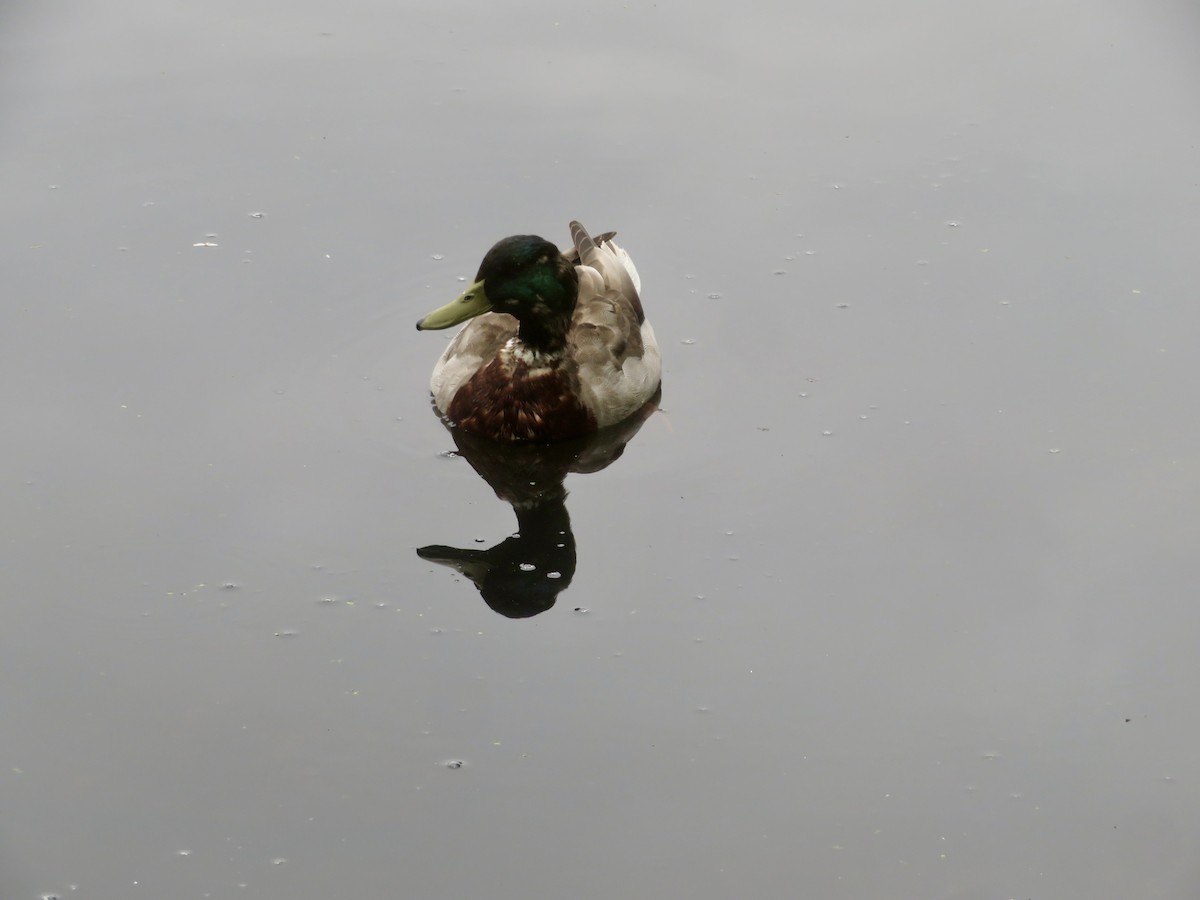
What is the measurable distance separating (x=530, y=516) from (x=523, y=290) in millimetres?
1381

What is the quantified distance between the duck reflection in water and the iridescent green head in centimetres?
68

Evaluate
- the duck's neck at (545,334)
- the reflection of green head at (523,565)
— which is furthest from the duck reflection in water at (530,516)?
the duck's neck at (545,334)

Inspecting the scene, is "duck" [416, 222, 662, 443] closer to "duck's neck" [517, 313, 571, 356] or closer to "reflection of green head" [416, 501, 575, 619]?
"duck's neck" [517, 313, 571, 356]

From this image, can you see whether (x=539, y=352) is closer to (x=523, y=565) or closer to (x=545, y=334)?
(x=545, y=334)

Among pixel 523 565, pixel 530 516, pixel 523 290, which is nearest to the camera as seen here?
pixel 523 565

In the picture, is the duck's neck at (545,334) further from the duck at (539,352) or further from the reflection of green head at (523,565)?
the reflection of green head at (523,565)

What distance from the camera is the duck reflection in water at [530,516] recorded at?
8.96m

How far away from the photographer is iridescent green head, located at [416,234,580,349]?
398 inches

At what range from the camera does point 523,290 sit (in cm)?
1018

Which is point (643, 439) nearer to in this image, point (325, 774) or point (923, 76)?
point (325, 774)

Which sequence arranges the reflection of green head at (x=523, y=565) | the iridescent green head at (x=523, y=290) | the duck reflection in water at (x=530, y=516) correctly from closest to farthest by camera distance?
1. the reflection of green head at (x=523, y=565)
2. the duck reflection in water at (x=530, y=516)
3. the iridescent green head at (x=523, y=290)

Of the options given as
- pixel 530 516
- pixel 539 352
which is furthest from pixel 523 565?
pixel 539 352

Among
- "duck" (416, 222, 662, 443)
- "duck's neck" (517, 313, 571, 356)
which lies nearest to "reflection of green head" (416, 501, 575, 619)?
"duck" (416, 222, 662, 443)

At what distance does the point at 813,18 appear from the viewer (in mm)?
15039
